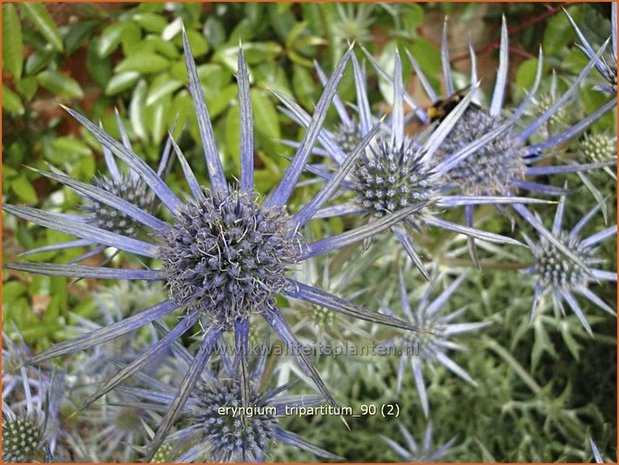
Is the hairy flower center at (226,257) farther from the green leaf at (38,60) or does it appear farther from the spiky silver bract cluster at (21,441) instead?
the green leaf at (38,60)

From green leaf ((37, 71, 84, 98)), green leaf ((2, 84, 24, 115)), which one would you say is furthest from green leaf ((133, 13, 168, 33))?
green leaf ((2, 84, 24, 115))

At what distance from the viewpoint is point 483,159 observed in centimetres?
105

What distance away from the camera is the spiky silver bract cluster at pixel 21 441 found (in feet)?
3.40

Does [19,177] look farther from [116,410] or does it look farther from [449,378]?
[449,378]

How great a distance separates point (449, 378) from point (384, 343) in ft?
1.66

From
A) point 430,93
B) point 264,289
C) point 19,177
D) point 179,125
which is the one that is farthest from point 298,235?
point 19,177

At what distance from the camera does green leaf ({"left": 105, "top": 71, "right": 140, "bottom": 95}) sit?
1.53m

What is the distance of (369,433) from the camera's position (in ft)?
A: 5.49

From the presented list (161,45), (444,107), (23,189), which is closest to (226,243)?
(444,107)

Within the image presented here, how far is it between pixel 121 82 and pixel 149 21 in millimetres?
183

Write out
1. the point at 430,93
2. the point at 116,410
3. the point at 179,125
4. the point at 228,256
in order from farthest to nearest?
1. the point at 179,125
2. the point at 116,410
3. the point at 430,93
4. the point at 228,256

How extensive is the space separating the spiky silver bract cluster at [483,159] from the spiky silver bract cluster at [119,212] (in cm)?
57

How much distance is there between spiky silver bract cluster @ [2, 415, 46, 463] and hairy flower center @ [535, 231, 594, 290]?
1.08 meters

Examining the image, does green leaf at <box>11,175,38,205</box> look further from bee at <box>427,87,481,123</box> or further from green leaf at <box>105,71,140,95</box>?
bee at <box>427,87,481,123</box>
